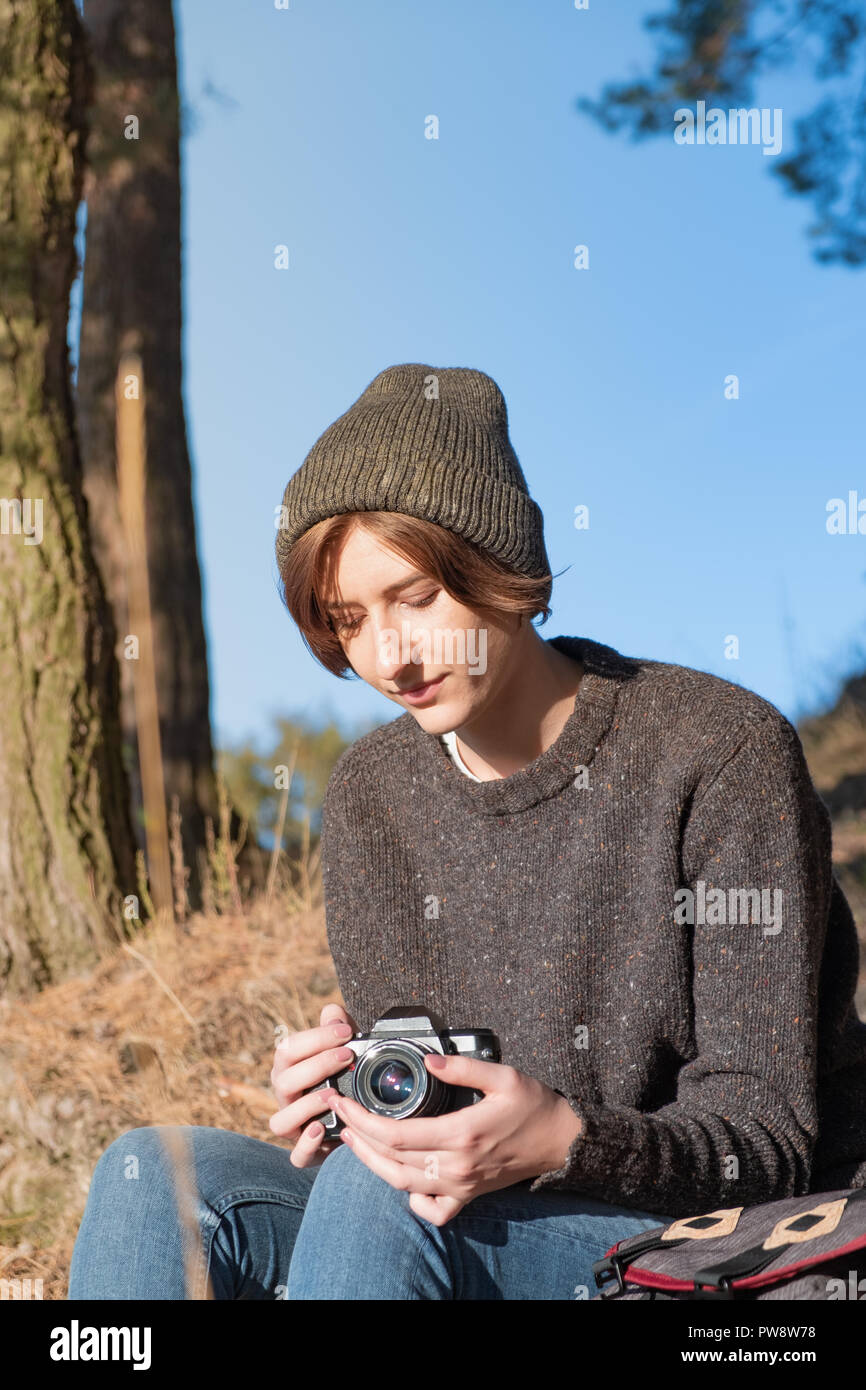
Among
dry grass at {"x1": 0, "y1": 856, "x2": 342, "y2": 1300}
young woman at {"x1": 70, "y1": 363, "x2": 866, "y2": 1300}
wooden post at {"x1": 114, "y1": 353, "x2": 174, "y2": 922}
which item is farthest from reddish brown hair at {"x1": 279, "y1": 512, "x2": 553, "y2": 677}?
dry grass at {"x1": 0, "y1": 856, "x2": 342, "y2": 1300}

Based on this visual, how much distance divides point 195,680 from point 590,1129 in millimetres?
4599

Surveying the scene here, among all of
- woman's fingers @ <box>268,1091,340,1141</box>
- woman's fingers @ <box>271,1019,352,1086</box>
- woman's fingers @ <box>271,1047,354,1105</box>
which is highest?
woman's fingers @ <box>271,1019,352,1086</box>

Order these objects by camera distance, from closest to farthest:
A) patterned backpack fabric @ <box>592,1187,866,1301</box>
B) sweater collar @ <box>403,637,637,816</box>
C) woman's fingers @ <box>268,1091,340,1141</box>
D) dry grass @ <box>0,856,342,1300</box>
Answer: patterned backpack fabric @ <box>592,1187,866,1301</box>, woman's fingers @ <box>268,1091,340,1141</box>, sweater collar @ <box>403,637,637,816</box>, dry grass @ <box>0,856,342,1300</box>

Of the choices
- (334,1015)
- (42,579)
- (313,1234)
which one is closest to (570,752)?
(334,1015)

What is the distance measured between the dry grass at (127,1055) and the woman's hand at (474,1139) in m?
1.50

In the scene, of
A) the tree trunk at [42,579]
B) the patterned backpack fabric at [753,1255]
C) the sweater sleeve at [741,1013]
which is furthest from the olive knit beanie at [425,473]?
the tree trunk at [42,579]

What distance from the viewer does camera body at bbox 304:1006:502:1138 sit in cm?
156

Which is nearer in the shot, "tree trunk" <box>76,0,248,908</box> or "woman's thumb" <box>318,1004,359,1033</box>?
"woman's thumb" <box>318,1004,359,1033</box>

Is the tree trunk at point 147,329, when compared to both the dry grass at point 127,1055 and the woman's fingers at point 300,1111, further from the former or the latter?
the woman's fingers at point 300,1111

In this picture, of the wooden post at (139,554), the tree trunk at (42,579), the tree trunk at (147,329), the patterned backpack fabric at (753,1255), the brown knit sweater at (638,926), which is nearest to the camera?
the wooden post at (139,554)

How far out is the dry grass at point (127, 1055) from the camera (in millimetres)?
3246

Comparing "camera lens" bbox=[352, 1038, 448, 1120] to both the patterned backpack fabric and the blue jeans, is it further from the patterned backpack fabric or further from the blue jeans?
the patterned backpack fabric

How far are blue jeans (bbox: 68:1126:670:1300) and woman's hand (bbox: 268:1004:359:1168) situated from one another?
0.20ft

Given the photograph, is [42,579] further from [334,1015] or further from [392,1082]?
[392,1082]
